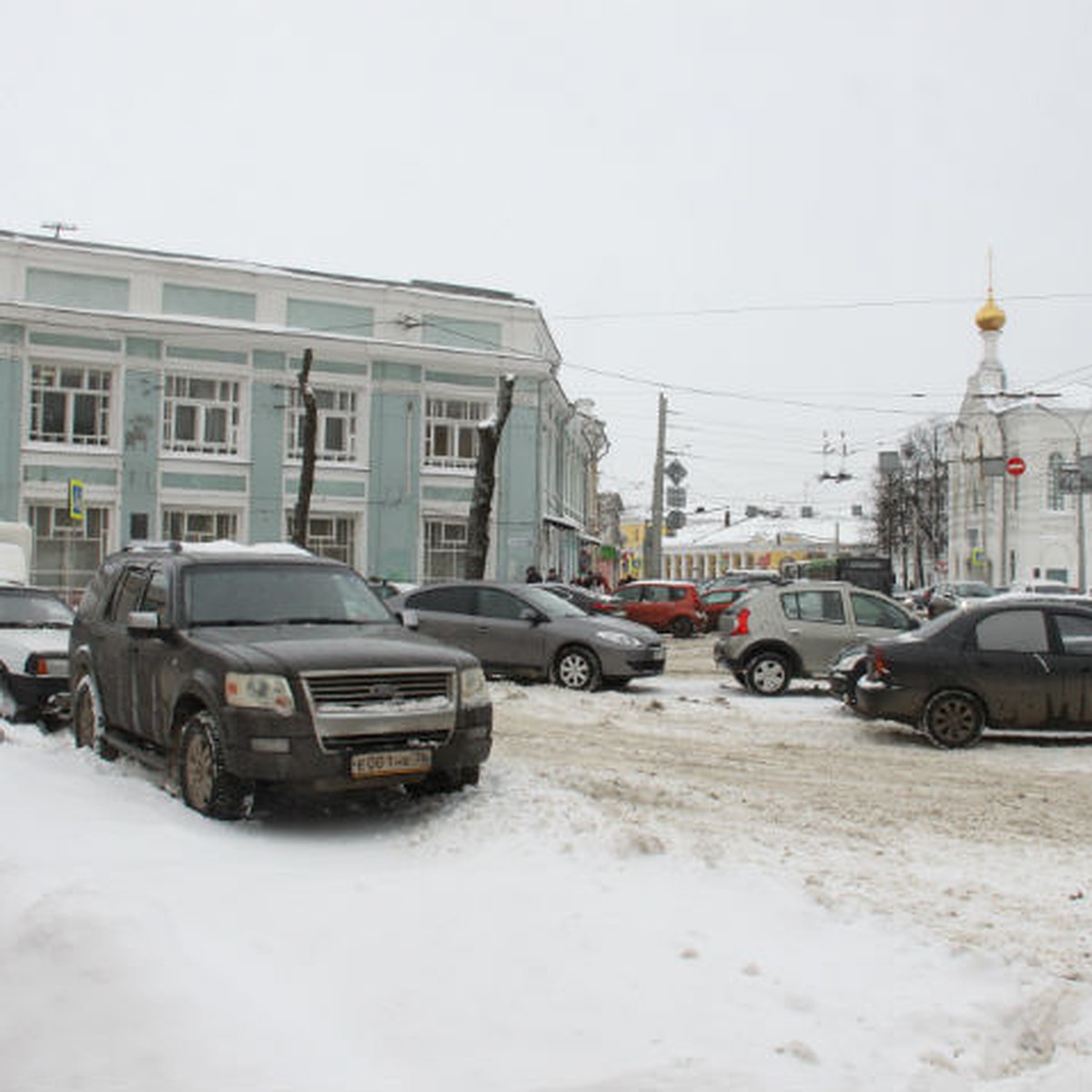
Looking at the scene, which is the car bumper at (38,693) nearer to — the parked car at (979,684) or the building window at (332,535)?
the parked car at (979,684)

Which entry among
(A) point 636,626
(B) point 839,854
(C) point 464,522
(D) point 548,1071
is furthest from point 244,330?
(D) point 548,1071

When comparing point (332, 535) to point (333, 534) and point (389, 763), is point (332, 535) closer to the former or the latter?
point (333, 534)

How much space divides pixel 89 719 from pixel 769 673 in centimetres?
934

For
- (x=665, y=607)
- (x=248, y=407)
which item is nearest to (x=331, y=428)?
(x=248, y=407)

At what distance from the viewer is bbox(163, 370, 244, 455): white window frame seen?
1260 inches

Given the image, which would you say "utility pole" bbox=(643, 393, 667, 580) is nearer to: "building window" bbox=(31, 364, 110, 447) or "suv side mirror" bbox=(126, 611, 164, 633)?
"building window" bbox=(31, 364, 110, 447)

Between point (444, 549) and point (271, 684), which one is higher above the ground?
point (444, 549)

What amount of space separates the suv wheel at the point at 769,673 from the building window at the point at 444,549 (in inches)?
743

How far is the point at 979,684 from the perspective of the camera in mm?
11281

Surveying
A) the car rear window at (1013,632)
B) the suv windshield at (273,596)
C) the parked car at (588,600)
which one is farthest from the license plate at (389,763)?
the parked car at (588,600)

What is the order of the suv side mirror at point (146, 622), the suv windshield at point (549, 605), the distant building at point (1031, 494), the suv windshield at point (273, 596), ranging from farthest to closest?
the distant building at point (1031, 494) < the suv windshield at point (549, 605) < the suv windshield at point (273, 596) < the suv side mirror at point (146, 622)

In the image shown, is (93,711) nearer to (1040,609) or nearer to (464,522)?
(1040,609)

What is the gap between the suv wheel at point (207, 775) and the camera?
696cm

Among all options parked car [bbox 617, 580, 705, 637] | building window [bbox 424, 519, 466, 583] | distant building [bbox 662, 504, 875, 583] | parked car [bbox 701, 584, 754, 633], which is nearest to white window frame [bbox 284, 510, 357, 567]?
building window [bbox 424, 519, 466, 583]
